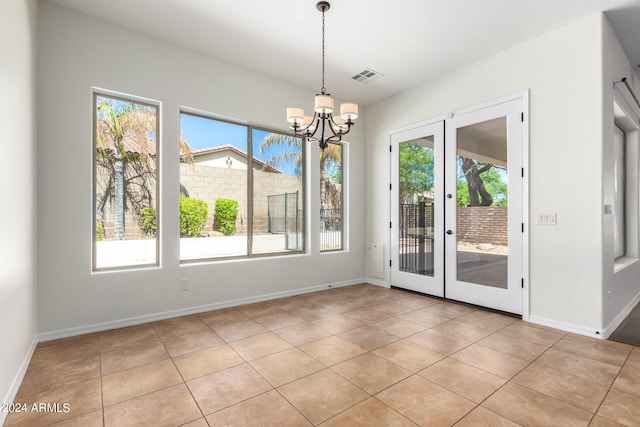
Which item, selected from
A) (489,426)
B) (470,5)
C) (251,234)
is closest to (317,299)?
(251,234)

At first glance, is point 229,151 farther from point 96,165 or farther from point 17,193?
point 17,193

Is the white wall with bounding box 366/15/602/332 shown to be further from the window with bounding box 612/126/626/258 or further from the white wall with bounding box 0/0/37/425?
the white wall with bounding box 0/0/37/425

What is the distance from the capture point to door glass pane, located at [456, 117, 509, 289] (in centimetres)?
388

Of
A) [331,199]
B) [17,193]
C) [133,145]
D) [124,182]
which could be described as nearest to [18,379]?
[17,193]

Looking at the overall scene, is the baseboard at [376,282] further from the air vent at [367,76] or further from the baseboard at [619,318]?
the air vent at [367,76]

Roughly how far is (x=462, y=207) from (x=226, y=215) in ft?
10.3

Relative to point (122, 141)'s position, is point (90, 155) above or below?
below

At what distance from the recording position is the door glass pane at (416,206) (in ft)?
15.5

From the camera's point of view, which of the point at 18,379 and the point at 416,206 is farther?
the point at 416,206

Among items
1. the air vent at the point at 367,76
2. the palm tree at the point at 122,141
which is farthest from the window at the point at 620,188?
the palm tree at the point at 122,141

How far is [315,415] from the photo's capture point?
190 centimetres

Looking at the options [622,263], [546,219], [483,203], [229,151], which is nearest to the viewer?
[546,219]

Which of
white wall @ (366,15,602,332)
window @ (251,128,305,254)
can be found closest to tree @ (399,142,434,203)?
white wall @ (366,15,602,332)

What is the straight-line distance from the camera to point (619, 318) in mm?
3512
